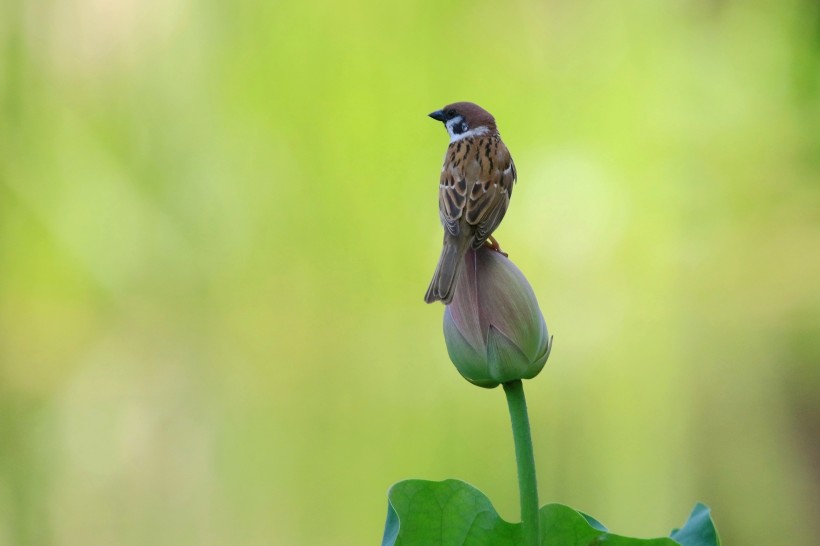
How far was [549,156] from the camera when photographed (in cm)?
227

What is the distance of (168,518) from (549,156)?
1383 millimetres

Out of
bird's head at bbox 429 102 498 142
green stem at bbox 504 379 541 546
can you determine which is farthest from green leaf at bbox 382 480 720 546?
bird's head at bbox 429 102 498 142

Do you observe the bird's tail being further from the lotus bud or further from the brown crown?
the brown crown

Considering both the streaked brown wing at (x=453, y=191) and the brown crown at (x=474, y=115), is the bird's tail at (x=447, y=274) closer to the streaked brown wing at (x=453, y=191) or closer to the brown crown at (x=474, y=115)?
the streaked brown wing at (x=453, y=191)

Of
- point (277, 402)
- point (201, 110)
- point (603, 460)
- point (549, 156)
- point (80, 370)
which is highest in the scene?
point (201, 110)

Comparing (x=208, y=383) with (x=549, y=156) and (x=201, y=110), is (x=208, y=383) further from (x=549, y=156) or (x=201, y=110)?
(x=549, y=156)

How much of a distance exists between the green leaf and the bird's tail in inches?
5.5

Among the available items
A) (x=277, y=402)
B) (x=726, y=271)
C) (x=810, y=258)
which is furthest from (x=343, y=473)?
(x=810, y=258)

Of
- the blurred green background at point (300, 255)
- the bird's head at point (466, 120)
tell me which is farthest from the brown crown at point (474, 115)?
the blurred green background at point (300, 255)

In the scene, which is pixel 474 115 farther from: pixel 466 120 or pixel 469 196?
pixel 469 196

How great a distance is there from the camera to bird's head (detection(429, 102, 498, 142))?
865 millimetres

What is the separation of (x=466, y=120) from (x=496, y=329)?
0.42 metres

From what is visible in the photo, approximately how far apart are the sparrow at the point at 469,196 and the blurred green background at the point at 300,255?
138cm

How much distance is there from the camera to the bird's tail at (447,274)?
1.79 feet
